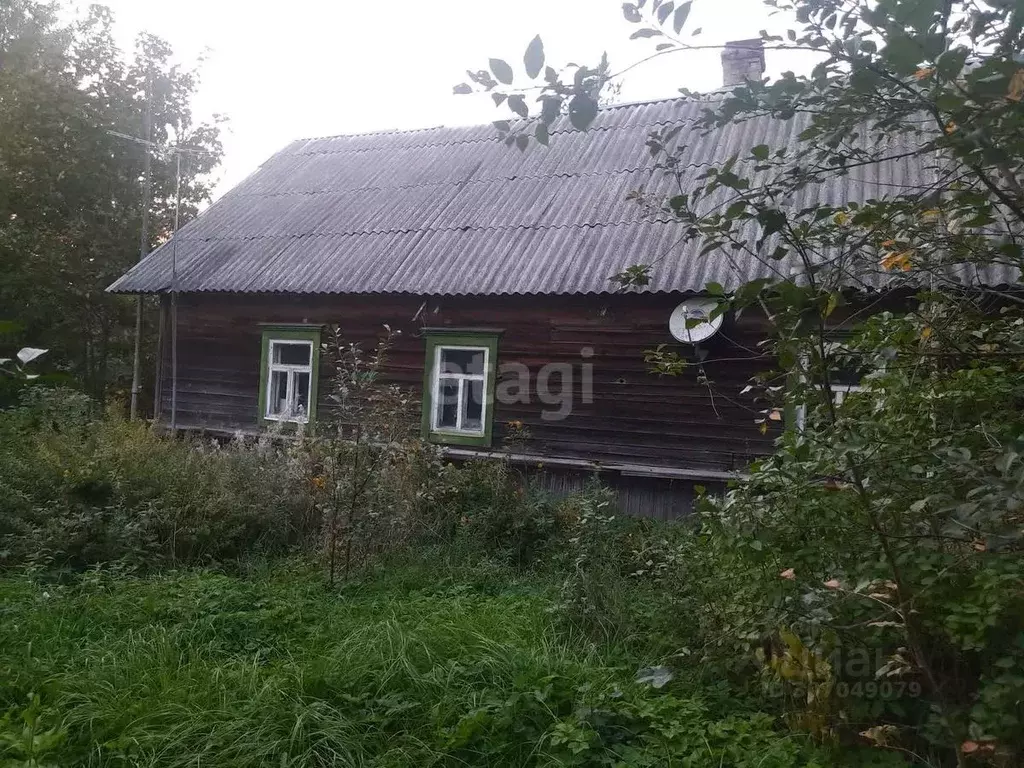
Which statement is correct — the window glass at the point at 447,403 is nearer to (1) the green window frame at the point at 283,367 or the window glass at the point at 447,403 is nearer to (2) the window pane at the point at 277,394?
(1) the green window frame at the point at 283,367

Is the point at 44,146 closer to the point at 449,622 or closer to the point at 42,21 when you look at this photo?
the point at 42,21

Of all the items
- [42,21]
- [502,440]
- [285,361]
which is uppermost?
[42,21]

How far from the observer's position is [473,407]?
8.60 meters

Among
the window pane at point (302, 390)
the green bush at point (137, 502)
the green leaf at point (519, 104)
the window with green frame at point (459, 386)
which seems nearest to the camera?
the green leaf at point (519, 104)

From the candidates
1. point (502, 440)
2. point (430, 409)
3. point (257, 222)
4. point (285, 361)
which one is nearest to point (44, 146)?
point (257, 222)

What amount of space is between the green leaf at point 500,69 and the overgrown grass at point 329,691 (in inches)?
95.0

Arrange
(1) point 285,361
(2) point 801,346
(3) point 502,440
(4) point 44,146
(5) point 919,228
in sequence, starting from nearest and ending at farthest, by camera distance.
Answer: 1. (2) point 801,346
2. (5) point 919,228
3. (3) point 502,440
4. (1) point 285,361
5. (4) point 44,146

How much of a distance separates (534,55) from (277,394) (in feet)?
27.6

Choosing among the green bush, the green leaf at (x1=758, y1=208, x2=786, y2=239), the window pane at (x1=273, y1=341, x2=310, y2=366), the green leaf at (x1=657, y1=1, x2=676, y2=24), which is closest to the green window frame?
the window pane at (x1=273, y1=341, x2=310, y2=366)

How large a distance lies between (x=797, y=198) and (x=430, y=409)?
458 cm

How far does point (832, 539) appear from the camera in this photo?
280cm

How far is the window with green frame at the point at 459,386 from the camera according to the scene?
8.03 metres

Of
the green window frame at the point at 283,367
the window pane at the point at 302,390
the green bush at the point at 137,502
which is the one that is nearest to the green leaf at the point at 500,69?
the green bush at the point at 137,502

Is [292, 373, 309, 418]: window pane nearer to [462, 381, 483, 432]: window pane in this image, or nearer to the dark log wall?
the dark log wall
